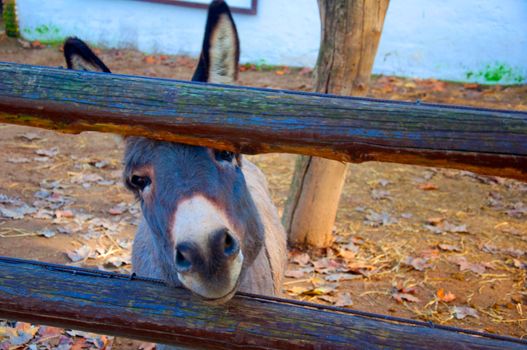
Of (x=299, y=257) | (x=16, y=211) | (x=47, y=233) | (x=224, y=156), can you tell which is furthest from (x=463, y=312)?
(x=16, y=211)

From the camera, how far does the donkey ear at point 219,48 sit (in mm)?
2281

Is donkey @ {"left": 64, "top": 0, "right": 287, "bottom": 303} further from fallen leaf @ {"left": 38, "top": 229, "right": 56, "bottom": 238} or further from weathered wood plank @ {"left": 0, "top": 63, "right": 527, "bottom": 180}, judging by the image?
fallen leaf @ {"left": 38, "top": 229, "right": 56, "bottom": 238}

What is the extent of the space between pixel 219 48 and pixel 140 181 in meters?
0.70

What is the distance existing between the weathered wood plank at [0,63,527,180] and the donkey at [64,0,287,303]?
0.82ft

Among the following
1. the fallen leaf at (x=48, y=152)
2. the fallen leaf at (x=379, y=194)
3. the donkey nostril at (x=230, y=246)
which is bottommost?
the fallen leaf at (x=48, y=152)

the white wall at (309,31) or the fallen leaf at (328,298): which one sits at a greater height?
the white wall at (309,31)

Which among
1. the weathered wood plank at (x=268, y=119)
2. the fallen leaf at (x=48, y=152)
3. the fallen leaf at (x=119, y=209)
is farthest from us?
the fallen leaf at (x=48, y=152)

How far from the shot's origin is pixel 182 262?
1858 mm

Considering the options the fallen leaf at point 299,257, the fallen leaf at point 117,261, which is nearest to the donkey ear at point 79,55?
the fallen leaf at point 117,261

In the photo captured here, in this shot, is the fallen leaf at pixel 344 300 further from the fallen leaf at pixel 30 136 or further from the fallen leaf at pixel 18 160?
the fallen leaf at pixel 30 136

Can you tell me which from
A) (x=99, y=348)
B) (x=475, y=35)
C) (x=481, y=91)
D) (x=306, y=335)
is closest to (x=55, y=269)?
(x=306, y=335)

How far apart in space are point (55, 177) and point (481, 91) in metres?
7.11

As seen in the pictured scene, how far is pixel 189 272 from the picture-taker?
1.86 meters

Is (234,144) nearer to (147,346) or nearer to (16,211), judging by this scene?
(147,346)
